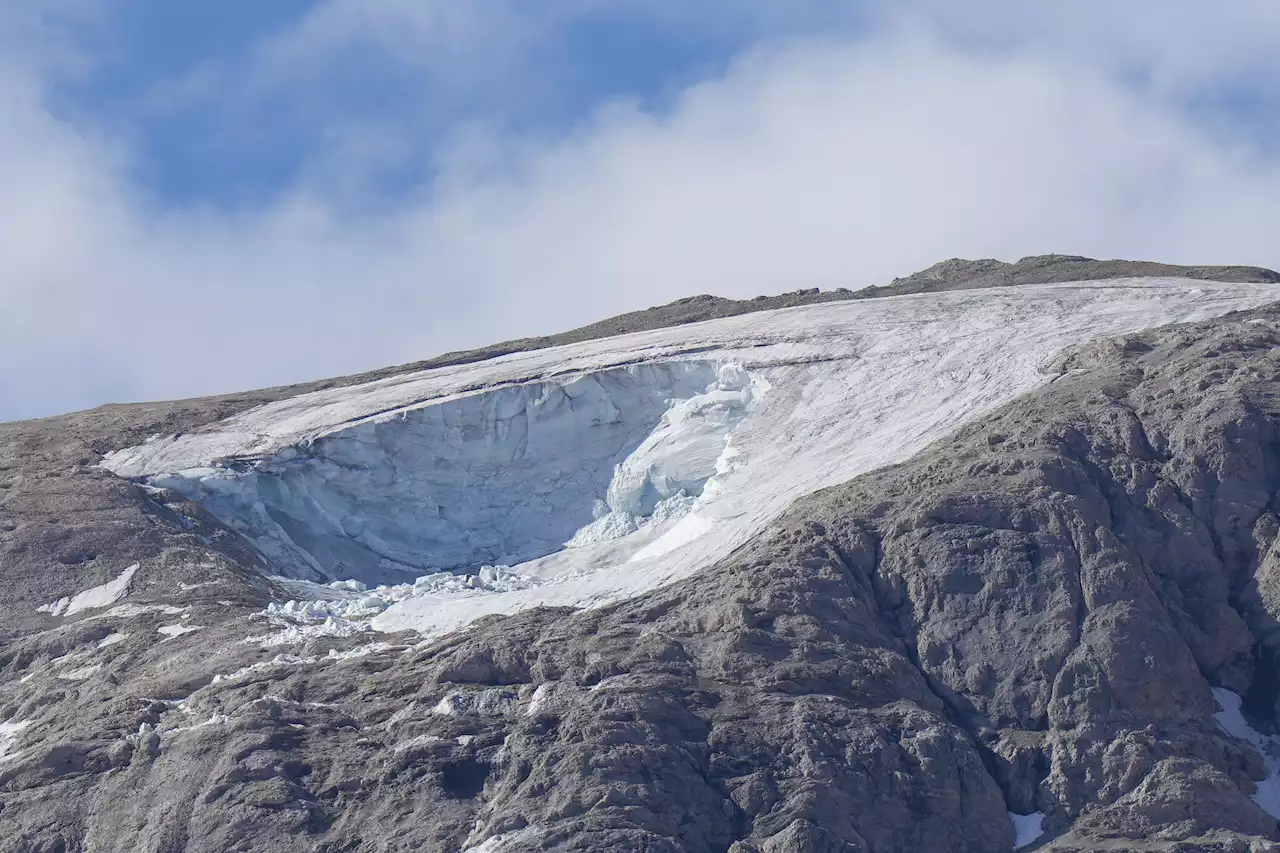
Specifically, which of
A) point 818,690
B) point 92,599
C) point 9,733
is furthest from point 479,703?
point 92,599

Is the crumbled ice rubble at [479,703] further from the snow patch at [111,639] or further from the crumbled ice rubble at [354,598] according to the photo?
the snow patch at [111,639]

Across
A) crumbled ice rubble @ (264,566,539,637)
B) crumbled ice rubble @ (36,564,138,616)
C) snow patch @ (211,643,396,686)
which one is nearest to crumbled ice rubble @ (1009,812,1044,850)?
snow patch @ (211,643,396,686)

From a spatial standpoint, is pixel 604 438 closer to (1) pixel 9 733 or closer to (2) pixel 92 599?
(2) pixel 92 599

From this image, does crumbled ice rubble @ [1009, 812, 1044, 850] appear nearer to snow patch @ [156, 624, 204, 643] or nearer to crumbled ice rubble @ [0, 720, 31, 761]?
snow patch @ [156, 624, 204, 643]

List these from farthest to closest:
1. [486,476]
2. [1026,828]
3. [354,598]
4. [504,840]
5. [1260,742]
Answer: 1. [486,476]
2. [354,598]
3. [1260,742]
4. [1026,828]
5. [504,840]

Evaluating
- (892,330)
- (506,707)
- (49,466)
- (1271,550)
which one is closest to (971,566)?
(1271,550)

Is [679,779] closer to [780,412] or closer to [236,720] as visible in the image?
[236,720]
